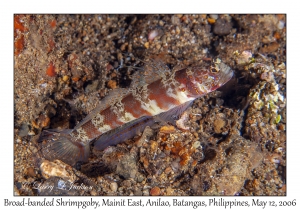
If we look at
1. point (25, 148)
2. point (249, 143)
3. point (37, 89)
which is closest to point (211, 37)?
point (249, 143)

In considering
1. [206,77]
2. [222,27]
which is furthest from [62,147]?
[222,27]

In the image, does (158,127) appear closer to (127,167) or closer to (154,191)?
(127,167)

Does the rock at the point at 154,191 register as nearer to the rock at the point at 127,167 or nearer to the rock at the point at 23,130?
the rock at the point at 127,167

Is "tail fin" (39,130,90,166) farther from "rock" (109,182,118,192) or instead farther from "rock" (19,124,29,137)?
"rock" (109,182,118,192)

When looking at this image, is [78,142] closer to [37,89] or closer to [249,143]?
[37,89]

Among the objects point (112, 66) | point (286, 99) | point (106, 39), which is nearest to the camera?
point (286, 99)

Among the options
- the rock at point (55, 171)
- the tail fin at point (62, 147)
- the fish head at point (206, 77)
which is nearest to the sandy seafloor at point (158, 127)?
the rock at point (55, 171)

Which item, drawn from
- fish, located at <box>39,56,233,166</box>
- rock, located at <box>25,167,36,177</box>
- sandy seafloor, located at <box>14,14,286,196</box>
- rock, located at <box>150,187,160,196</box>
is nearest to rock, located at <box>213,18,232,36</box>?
sandy seafloor, located at <box>14,14,286,196</box>
